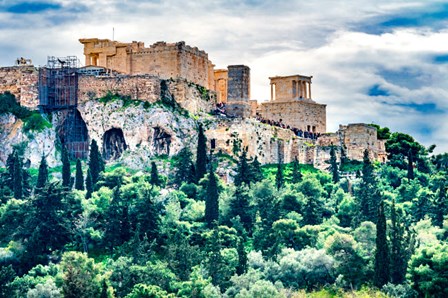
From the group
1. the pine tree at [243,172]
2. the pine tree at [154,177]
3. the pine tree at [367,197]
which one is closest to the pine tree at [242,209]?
the pine tree at [243,172]

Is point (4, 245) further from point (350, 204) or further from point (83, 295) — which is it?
point (350, 204)

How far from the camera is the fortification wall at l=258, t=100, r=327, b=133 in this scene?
97.0 meters

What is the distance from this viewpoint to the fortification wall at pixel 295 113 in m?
97.0

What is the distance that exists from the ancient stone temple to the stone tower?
5758mm

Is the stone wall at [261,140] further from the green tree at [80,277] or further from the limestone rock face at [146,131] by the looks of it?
the green tree at [80,277]

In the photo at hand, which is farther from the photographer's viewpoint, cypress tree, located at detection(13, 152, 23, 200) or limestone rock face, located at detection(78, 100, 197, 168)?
limestone rock face, located at detection(78, 100, 197, 168)

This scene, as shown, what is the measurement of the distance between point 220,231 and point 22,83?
24627mm

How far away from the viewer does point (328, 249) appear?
69375 mm

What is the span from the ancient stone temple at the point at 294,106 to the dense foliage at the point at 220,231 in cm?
758

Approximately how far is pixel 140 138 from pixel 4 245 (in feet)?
53.5

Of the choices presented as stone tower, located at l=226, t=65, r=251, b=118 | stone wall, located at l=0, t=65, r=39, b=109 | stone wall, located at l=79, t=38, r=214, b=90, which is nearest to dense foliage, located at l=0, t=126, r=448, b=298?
stone wall, located at l=0, t=65, r=39, b=109

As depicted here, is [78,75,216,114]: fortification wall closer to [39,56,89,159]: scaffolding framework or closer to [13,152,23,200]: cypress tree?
[39,56,89,159]: scaffolding framework

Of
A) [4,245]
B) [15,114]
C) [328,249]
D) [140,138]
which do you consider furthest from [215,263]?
[15,114]

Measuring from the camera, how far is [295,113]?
97125 millimetres
